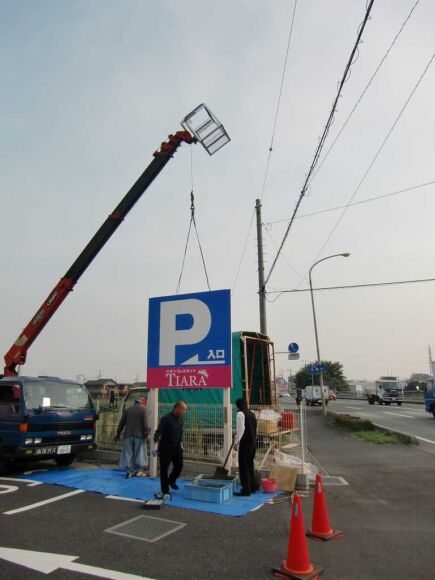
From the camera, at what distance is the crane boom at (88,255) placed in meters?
14.8

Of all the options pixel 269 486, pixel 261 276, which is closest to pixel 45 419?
pixel 269 486

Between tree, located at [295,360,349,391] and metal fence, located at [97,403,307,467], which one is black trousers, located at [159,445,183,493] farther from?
tree, located at [295,360,349,391]

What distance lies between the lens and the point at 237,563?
178 inches

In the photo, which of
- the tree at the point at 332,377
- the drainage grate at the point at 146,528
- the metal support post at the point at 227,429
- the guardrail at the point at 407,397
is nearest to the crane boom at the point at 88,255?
the metal support post at the point at 227,429

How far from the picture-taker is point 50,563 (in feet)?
14.7

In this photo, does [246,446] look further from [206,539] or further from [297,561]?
[297,561]

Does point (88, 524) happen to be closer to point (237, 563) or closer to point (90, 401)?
point (237, 563)

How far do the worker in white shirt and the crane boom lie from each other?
9244mm

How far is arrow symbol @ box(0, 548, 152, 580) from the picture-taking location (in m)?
4.22

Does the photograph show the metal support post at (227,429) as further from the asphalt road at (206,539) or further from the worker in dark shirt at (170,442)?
the asphalt road at (206,539)

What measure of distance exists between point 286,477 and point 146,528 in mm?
3103

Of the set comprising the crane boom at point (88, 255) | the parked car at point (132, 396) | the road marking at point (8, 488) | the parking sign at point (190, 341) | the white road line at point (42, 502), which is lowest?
Answer: the white road line at point (42, 502)

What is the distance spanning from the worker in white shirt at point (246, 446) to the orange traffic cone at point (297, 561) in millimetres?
3104

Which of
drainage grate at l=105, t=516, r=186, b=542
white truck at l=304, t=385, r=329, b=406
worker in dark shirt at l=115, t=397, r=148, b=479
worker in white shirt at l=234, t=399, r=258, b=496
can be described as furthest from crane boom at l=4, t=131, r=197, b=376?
white truck at l=304, t=385, r=329, b=406
